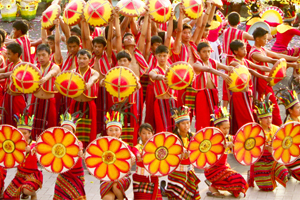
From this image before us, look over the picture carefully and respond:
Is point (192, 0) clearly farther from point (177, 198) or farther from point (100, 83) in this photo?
point (177, 198)

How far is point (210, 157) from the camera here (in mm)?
5199

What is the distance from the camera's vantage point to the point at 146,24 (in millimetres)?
6895

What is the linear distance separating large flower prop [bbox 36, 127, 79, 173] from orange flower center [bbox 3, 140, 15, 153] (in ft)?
0.84

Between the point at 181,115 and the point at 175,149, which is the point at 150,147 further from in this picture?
the point at 181,115

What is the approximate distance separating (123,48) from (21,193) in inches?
90.8

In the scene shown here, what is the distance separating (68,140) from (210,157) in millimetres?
1288

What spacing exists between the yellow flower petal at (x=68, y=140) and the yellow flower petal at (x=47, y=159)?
168mm

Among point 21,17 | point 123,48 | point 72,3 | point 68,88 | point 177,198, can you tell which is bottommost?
point 177,198

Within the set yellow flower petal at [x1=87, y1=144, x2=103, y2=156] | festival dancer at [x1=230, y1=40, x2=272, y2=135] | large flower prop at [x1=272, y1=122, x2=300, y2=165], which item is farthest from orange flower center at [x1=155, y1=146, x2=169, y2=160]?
festival dancer at [x1=230, y1=40, x2=272, y2=135]

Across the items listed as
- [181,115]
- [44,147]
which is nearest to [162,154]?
[181,115]

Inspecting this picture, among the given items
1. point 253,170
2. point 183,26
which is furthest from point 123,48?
point 253,170

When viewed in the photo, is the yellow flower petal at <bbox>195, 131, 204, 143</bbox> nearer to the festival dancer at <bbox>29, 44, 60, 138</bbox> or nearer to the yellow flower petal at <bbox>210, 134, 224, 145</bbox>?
the yellow flower petal at <bbox>210, 134, 224, 145</bbox>

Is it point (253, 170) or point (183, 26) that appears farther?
point (183, 26)

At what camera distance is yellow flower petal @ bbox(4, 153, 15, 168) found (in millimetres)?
5180
